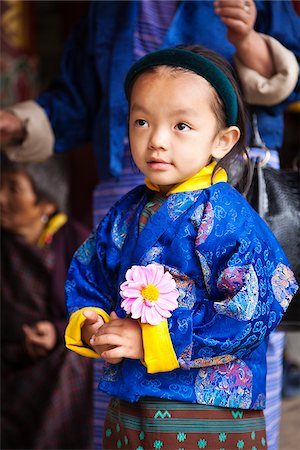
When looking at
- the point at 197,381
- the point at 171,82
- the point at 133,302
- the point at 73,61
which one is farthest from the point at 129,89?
the point at 73,61

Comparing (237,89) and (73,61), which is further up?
(237,89)

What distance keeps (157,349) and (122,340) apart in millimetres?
59

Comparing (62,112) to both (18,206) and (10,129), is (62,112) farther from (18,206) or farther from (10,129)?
(18,206)

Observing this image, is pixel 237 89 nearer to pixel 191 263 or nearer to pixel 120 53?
pixel 191 263

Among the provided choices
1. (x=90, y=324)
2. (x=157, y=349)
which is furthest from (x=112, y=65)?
(x=157, y=349)

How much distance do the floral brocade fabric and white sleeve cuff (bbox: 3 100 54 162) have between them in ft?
2.52

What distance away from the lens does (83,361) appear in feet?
8.60

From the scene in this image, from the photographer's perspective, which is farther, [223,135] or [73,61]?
[73,61]

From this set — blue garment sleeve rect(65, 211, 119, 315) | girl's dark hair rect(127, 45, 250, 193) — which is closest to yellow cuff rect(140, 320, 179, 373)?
blue garment sleeve rect(65, 211, 119, 315)

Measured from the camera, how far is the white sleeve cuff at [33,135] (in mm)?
1961

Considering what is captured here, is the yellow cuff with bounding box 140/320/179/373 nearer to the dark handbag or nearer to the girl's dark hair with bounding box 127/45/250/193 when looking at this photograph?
the girl's dark hair with bounding box 127/45/250/193

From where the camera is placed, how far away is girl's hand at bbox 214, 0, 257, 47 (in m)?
1.51

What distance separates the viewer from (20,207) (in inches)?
111

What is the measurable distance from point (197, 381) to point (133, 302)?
19 cm
